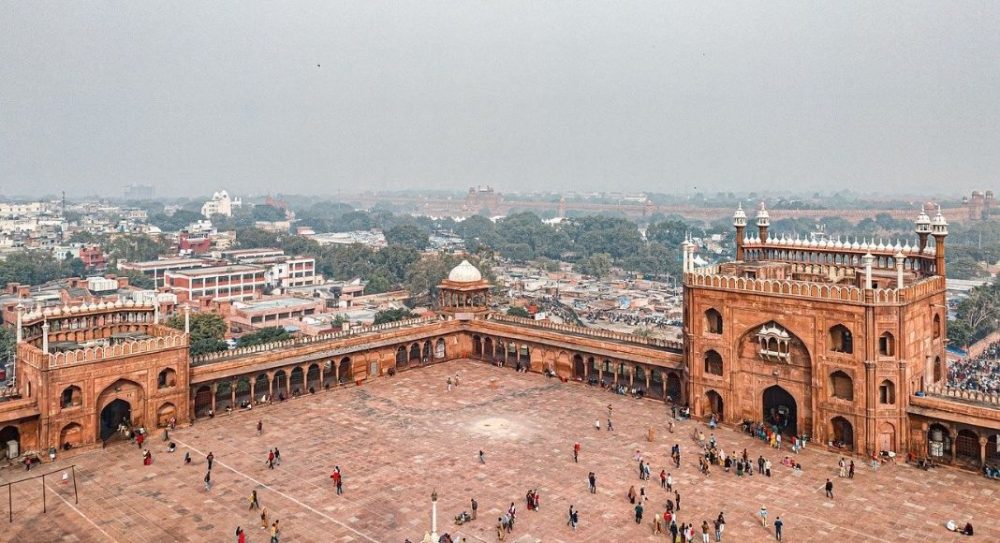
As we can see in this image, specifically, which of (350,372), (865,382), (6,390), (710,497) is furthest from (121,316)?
(865,382)

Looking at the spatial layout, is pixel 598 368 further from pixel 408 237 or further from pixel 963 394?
pixel 408 237

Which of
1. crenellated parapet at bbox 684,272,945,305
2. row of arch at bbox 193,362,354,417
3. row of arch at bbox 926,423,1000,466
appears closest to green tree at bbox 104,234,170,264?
row of arch at bbox 193,362,354,417

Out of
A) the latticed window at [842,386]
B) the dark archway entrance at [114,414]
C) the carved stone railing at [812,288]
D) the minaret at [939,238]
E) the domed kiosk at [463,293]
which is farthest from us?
the domed kiosk at [463,293]

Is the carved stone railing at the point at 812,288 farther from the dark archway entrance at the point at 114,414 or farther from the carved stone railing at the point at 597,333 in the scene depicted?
the dark archway entrance at the point at 114,414

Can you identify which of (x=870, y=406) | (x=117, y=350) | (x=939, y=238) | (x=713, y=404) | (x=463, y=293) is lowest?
(x=713, y=404)

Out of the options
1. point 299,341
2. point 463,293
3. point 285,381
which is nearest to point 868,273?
point 463,293

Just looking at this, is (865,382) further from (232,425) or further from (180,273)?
(180,273)

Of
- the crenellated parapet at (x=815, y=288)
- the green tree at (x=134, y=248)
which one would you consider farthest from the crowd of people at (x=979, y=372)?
the green tree at (x=134, y=248)
